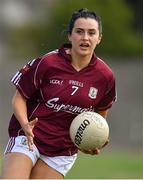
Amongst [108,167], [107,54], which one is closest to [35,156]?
[108,167]

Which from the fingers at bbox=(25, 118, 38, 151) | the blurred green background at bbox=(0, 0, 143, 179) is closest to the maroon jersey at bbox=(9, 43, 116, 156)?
the fingers at bbox=(25, 118, 38, 151)

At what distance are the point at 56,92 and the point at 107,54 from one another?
25.7 meters

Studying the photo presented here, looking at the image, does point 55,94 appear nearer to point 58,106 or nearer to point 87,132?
point 58,106

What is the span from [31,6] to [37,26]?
14.1 metres

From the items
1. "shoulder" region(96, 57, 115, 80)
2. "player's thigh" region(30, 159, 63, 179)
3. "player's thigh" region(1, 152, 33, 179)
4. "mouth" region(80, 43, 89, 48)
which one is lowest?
"player's thigh" region(30, 159, 63, 179)

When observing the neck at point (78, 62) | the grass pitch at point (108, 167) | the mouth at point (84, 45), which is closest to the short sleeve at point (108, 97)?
the neck at point (78, 62)

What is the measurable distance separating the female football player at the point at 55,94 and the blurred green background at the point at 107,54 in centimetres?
37

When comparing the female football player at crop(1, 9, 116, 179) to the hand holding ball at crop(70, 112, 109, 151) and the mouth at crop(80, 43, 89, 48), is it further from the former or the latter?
the hand holding ball at crop(70, 112, 109, 151)

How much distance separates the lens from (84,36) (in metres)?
8.05

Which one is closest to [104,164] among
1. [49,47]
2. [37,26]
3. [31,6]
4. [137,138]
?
[137,138]

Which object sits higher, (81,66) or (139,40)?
(81,66)

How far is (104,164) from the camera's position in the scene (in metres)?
17.2

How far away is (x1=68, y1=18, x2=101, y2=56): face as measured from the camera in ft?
26.5

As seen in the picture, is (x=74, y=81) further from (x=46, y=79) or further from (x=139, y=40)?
(x=139, y=40)
